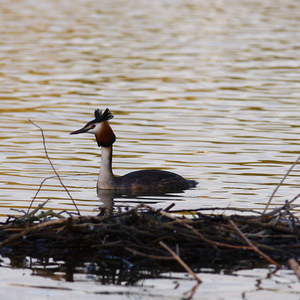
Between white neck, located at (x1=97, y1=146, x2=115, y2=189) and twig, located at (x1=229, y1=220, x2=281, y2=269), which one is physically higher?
twig, located at (x1=229, y1=220, x2=281, y2=269)

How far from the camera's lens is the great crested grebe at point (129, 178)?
12273 mm

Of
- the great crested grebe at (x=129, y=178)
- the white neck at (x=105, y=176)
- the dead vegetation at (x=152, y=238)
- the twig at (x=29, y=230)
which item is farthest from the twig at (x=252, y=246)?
the white neck at (x=105, y=176)

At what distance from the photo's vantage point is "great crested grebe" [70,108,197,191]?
40.3 feet

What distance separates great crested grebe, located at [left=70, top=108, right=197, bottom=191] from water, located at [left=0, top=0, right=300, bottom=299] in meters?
0.26

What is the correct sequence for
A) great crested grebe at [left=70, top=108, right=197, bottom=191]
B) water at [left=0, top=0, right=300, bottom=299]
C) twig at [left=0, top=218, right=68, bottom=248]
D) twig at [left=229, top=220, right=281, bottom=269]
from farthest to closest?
1. water at [left=0, top=0, right=300, bottom=299]
2. great crested grebe at [left=70, top=108, right=197, bottom=191]
3. twig at [left=0, top=218, right=68, bottom=248]
4. twig at [left=229, top=220, right=281, bottom=269]

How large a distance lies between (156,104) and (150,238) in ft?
40.1

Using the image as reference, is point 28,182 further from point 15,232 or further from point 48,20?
point 48,20

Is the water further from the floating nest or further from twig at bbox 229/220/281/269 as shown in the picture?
the floating nest

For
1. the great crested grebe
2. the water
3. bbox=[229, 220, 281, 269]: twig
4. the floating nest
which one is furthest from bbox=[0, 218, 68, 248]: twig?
the great crested grebe

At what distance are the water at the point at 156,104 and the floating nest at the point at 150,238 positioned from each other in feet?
1.28

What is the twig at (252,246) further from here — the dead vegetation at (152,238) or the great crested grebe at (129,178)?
the great crested grebe at (129,178)

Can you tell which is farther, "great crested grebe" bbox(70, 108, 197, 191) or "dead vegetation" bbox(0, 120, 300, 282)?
"great crested grebe" bbox(70, 108, 197, 191)

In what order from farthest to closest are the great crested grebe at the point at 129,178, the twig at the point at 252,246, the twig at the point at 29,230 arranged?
the great crested grebe at the point at 129,178 → the twig at the point at 29,230 → the twig at the point at 252,246

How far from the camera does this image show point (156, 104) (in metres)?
20.0
